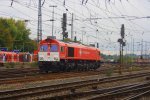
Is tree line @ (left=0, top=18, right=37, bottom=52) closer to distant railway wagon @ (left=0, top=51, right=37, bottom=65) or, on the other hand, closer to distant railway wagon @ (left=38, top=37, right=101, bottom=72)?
distant railway wagon @ (left=0, top=51, right=37, bottom=65)

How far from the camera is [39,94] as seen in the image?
15656 millimetres

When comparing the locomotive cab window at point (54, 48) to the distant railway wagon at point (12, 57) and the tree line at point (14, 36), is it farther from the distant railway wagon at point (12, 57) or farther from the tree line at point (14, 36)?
the tree line at point (14, 36)

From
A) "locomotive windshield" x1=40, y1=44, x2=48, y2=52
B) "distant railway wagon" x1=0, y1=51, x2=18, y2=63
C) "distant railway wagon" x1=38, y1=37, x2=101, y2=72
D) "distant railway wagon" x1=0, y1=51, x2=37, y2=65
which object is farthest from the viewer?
"distant railway wagon" x1=0, y1=51, x2=37, y2=65

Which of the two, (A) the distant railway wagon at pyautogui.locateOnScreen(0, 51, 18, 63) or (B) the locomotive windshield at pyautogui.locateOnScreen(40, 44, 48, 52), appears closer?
(B) the locomotive windshield at pyautogui.locateOnScreen(40, 44, 48, 52)

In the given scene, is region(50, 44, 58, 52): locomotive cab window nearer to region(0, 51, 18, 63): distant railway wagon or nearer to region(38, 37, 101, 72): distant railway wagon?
region(38, 37, 101, 72): distant railway wagon

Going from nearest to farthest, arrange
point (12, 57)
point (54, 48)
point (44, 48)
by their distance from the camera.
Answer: point (54, 48)
point (44, 48)
point (12, 57)

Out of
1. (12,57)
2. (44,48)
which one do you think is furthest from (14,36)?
(44,48)

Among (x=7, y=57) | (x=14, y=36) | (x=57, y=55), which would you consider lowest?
(x=57, y=55)

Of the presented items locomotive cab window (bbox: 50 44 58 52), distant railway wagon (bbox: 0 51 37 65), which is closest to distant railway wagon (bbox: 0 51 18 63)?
distant railway wagon (bbox: 0 51 37 65)

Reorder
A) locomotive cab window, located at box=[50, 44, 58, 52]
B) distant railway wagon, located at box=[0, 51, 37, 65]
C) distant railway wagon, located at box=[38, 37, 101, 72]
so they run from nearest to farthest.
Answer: distant railway wagon, located at box=[38, 37, 101, 72], locomotive cab window, located at box=[50, 44, 58, 52], distant railway wagon, located at box=[0, 51, 37, 65]

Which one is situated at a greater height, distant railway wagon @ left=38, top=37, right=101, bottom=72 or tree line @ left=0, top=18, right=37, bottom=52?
tree line @ left=0, top=18, right=37, bottom=52

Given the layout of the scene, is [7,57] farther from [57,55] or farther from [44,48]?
[57,55]

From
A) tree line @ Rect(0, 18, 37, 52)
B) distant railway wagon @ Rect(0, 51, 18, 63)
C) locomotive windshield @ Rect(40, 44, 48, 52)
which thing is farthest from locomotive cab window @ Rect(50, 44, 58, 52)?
tree line @ Rect(0, 18, 37, 52)

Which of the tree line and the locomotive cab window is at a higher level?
the tree line
